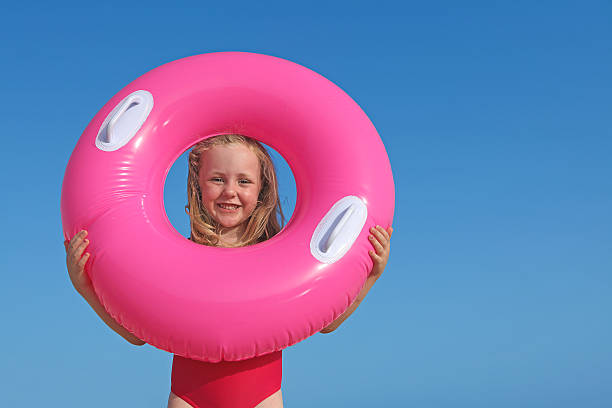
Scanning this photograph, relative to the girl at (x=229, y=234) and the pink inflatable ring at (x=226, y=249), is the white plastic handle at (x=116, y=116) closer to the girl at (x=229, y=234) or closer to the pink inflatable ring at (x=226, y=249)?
the pink inflatable ring at (x=226, y=249)

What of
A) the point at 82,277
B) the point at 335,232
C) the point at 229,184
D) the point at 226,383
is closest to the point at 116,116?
the point at 229,184

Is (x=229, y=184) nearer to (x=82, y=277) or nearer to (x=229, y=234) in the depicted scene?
(x=229, y=234)

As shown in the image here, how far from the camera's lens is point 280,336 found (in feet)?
10.3

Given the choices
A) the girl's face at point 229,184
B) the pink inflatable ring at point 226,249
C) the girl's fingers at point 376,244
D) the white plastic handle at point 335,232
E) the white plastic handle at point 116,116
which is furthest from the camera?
the girl's face at point 229,184

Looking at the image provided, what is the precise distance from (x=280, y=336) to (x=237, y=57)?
5.15ft

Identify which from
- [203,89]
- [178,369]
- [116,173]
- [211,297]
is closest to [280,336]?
[211,297]

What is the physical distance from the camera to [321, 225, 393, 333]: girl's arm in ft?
11.1

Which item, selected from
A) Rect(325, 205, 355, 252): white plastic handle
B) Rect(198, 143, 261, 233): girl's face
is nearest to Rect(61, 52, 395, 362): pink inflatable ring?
Rect(325, 205, 355, 252): white plastic handle

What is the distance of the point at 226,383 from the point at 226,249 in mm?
668

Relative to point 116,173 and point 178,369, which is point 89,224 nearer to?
point 116,173

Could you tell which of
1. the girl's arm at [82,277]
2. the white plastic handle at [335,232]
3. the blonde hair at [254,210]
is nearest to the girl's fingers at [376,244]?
the white plastic handle at [335,232]

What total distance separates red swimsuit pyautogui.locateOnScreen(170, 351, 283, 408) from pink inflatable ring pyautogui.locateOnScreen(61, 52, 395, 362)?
0.27 meters

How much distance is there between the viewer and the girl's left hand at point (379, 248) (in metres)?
3.38

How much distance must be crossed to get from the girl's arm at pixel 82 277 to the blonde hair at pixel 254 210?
0.61m
